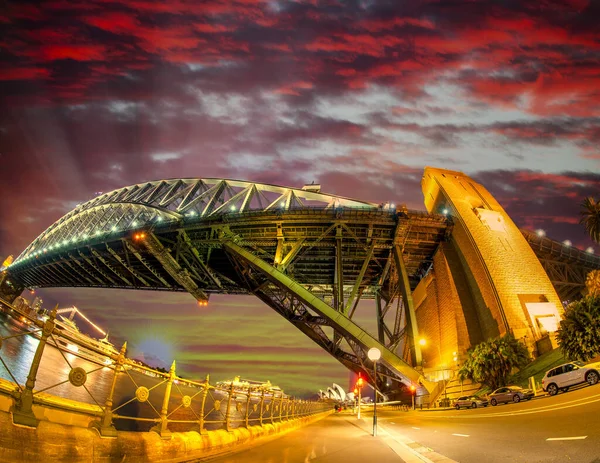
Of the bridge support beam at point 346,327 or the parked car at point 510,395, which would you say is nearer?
the parked car at point 510,395

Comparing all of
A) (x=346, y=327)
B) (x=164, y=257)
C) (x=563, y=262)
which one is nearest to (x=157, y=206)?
(x=164, y=257)

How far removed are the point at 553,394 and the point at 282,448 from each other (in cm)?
1740

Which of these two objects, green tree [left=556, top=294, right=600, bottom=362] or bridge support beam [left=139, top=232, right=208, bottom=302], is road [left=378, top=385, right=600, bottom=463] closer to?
green tree [left=556, top=294, right=600, bottom=362]

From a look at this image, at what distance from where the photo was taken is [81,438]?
4.68 m

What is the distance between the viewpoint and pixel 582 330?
22.4 meters

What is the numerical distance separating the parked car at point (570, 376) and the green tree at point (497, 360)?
7773 mm

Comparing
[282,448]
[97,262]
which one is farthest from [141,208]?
[282,448]

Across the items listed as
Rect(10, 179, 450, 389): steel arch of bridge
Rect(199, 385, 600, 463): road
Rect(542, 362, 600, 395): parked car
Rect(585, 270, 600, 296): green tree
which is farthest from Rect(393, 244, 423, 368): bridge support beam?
Rect(199, 385, 600, 463): road

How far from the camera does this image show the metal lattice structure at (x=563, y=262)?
49312 millimetres

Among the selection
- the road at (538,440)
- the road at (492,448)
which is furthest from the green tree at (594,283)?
the road at (492,448)

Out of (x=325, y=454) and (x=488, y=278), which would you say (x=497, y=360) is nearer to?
(x=488, y=278)

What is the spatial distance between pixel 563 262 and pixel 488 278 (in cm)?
3149

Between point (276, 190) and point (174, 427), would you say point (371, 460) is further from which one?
point (276, 190)

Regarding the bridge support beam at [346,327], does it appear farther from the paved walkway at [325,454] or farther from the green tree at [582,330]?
the paved walkway at [325,454]
